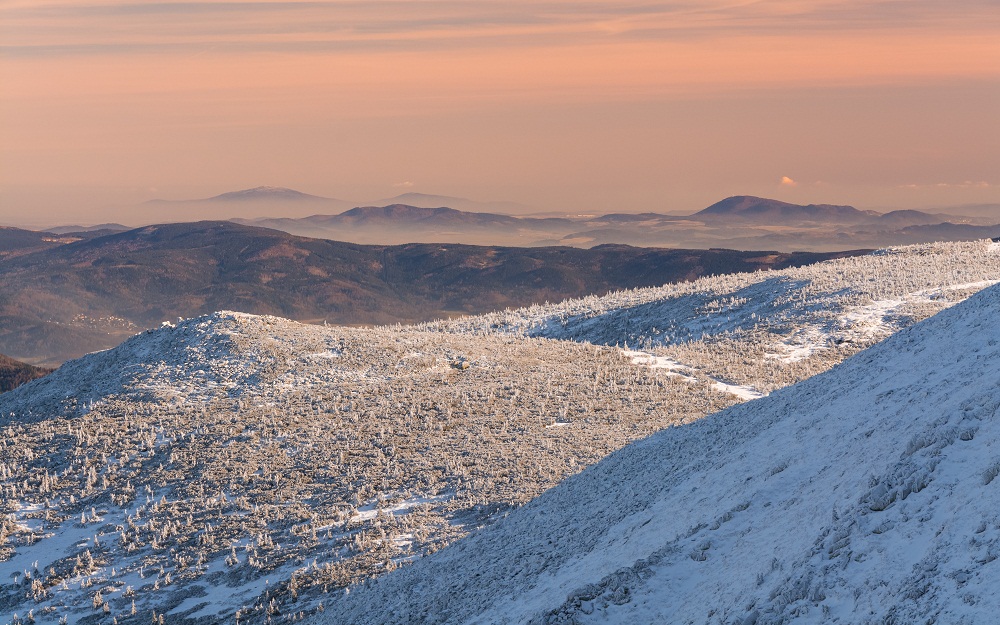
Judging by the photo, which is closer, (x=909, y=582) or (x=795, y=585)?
(x=909, y=582)

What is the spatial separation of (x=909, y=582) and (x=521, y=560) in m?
9.04

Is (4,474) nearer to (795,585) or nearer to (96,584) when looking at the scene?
(96,584)

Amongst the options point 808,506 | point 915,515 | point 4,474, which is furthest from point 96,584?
point 915,515

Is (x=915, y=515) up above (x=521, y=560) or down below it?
above

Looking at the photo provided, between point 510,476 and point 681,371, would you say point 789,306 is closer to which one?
point 681,371

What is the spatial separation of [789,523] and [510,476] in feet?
44.9

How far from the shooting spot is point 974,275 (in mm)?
56844

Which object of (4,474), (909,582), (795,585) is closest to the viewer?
(909,582)

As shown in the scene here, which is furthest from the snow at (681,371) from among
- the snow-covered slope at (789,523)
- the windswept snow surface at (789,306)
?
the snow-covered slope at (789,523)

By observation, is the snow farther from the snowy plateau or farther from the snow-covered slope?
the snow-covered slope

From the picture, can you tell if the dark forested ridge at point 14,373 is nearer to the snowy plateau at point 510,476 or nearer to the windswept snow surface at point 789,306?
the windswept snow surface at point 789,306

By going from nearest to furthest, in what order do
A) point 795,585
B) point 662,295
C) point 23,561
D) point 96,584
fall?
1. point 795,585
2. point 96,584
3. point 23,561
4. point 662,295

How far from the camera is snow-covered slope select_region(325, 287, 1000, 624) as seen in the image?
39.8 feet

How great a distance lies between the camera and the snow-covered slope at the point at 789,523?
1212cm
